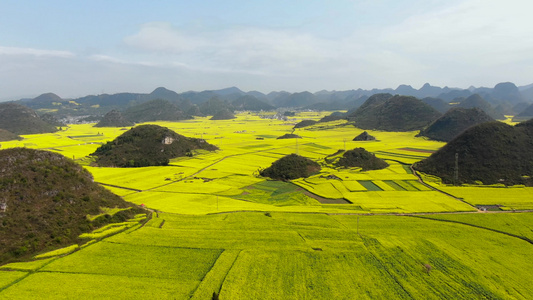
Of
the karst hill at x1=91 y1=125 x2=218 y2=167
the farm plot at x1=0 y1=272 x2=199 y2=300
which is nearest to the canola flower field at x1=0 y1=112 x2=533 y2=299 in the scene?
the farm plot at x1=0 y1=272 x2=199 y2=300

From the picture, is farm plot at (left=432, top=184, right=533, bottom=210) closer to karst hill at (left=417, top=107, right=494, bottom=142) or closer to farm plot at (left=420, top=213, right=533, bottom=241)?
farm plot at (left=420, top=213, right=533, bottom=241)

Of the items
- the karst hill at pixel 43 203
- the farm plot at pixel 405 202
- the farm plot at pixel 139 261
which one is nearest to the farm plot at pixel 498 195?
the farm plot at pixel 405 202

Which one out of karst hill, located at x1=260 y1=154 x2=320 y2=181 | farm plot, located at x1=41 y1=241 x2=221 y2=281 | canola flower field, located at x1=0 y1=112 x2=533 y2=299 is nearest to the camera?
canola flower field, located at x1=0 y1=112 x2=533 y2=299

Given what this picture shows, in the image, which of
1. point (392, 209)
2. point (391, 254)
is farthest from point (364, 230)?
point (392, 209)

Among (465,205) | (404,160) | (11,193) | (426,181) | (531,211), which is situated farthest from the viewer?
(404,160)

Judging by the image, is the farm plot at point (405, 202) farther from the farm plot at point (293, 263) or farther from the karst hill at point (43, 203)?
the karst hill at point (43, 203)

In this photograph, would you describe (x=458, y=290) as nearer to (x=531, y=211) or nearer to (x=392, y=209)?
(x=392, y=209)
